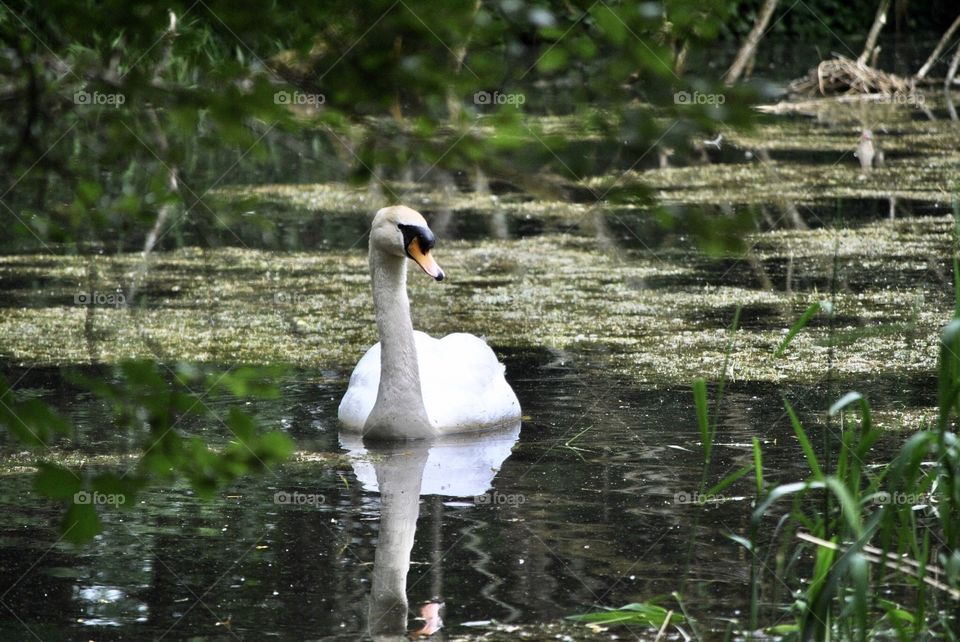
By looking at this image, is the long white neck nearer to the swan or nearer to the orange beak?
the swan

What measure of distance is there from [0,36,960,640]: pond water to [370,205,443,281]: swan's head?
66cm

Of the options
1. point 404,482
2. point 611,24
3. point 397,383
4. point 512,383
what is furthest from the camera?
point 512,383

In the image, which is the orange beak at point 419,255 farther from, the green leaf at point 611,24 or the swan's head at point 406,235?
the green leaf at point 611,24

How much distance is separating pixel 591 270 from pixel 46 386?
375 centimetres

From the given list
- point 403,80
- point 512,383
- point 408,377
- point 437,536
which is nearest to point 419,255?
point 408,377

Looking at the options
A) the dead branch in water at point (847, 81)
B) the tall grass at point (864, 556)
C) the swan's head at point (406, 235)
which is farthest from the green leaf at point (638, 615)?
the dead branch in water at point (847, 81)

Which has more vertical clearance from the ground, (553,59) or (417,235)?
(417,235)

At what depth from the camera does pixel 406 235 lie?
6441 mm

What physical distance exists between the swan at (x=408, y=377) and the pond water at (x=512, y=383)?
15 cm

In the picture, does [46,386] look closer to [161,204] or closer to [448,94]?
[161,204]

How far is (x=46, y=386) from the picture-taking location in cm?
686

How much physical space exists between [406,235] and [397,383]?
25.0 inches

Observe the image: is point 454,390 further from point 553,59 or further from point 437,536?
point 553,59

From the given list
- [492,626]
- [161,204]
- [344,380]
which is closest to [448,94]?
[161,204]
